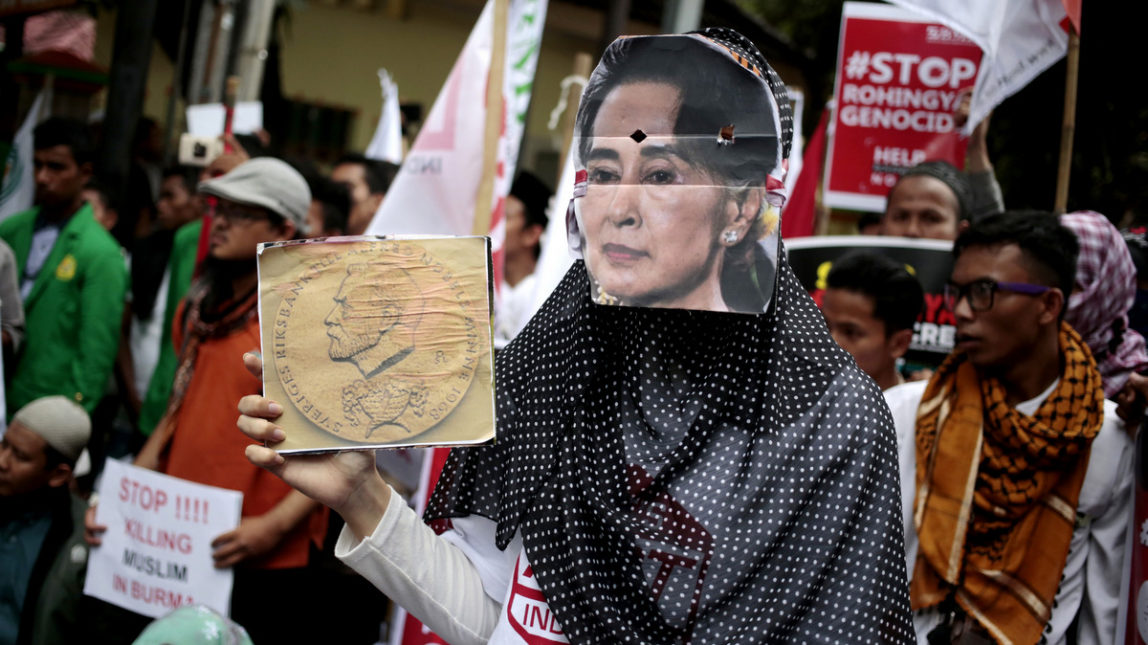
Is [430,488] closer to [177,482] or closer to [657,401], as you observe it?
[177,482]

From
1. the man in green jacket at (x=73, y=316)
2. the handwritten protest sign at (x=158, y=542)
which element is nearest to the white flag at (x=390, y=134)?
the man in green jacket at (x=73, y=316)

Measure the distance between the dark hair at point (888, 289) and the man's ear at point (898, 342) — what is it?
0.05 ft

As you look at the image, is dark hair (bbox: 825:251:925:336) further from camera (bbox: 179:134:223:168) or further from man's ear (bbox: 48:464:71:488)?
camera (bbox: 179:134:223:168)

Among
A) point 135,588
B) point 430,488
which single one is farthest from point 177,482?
point 430,488

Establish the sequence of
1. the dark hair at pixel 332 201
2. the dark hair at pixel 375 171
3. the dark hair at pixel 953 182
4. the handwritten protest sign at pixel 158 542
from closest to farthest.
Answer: the handwritten protest sign at pixel 158 542 < the dark hair at pixel 953 182 < the dark hair at pixel 332 201 < the dark hair at pixel 375 171

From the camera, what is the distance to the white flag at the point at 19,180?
7082mm

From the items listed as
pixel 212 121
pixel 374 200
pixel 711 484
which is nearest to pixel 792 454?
pixel 711 484

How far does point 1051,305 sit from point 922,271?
45.0 inches

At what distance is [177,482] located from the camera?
3336 millimetres

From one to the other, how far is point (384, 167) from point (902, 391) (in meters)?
3.62

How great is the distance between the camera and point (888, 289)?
3.41 metres

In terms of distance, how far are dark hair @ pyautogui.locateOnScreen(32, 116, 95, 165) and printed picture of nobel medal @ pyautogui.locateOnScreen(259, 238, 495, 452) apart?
4.29 m

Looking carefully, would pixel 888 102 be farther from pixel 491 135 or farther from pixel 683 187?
pixel 683 187

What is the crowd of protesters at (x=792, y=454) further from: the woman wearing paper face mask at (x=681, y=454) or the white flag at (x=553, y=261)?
the white flag at (x=553, y=261)
